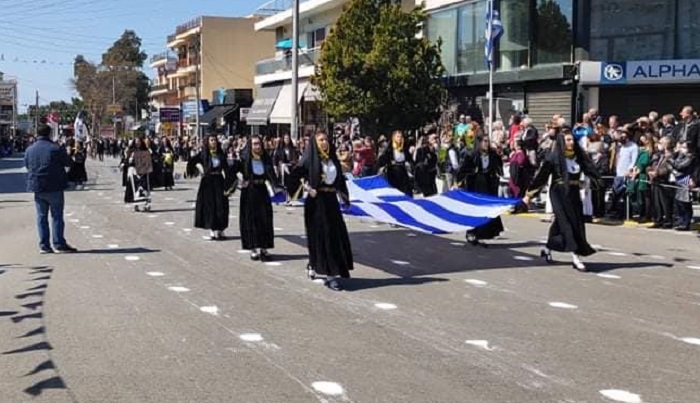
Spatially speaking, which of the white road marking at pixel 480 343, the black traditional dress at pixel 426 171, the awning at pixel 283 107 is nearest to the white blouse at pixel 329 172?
the white road marking at pixel 480 343

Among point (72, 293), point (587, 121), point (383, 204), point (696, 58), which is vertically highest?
point (696, 58)

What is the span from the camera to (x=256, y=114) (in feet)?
179

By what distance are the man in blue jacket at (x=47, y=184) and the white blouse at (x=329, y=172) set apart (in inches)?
201

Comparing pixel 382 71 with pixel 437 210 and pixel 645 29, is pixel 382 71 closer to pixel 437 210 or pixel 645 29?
pixel 645 29

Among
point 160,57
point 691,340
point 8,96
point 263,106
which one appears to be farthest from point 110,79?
point 691,340

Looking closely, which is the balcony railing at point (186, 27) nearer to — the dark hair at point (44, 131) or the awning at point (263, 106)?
the awning at point (263, 106)

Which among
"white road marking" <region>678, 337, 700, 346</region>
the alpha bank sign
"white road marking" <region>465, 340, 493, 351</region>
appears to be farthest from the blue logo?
"white road marking" <region>465, 340, 493, 351</region>

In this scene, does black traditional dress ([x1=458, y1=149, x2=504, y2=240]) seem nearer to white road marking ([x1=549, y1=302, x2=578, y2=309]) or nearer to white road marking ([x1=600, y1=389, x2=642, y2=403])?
white road marking ([x1=549, y1=302, x2=578, y2=309])

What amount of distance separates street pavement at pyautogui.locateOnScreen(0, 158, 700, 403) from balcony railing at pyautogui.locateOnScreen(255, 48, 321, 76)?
33.0 m

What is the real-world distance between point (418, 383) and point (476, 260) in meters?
6.42

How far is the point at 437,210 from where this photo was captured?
1334cm

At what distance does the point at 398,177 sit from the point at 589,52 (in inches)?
431

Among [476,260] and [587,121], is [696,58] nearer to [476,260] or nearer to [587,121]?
[587,121]

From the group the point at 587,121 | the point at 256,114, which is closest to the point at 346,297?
the point at 587,121
